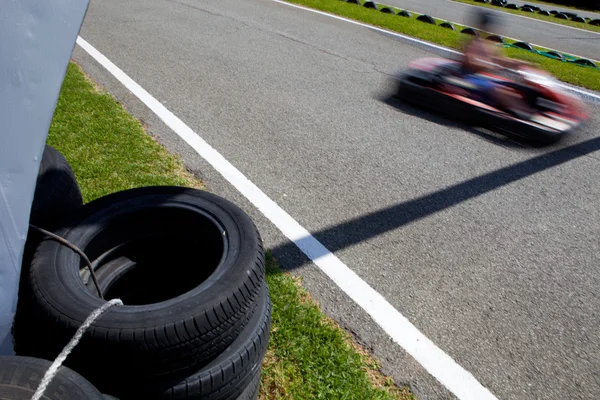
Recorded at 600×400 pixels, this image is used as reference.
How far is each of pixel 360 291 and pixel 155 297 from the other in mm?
1234

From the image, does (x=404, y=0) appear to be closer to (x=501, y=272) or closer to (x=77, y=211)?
(x=501, y=272)

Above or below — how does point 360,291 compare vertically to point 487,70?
below

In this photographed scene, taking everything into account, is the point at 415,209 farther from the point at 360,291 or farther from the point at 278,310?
the point at 278,310

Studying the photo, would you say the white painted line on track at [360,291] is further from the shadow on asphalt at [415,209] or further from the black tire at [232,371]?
the black tire at [232,371]

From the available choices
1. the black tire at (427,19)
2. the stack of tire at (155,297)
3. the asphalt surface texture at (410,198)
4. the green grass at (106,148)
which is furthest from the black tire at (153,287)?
the black tire at (427,19)

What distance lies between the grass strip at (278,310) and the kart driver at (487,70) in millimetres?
3166

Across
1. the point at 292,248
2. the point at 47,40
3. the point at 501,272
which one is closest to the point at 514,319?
the point at 501,272

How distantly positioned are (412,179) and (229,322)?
2.96 meters

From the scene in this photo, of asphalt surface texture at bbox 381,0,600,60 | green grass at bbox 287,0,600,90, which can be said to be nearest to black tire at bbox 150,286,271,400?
green grass at bbox 287,0,600,90

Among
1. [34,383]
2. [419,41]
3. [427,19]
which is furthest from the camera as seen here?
[427,19]

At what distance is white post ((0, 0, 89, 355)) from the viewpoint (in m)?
1.66

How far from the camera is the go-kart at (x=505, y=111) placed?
5250 millimetres

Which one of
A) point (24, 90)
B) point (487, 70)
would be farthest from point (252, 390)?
point (487, 70)

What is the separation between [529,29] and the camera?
13203 millimetres
